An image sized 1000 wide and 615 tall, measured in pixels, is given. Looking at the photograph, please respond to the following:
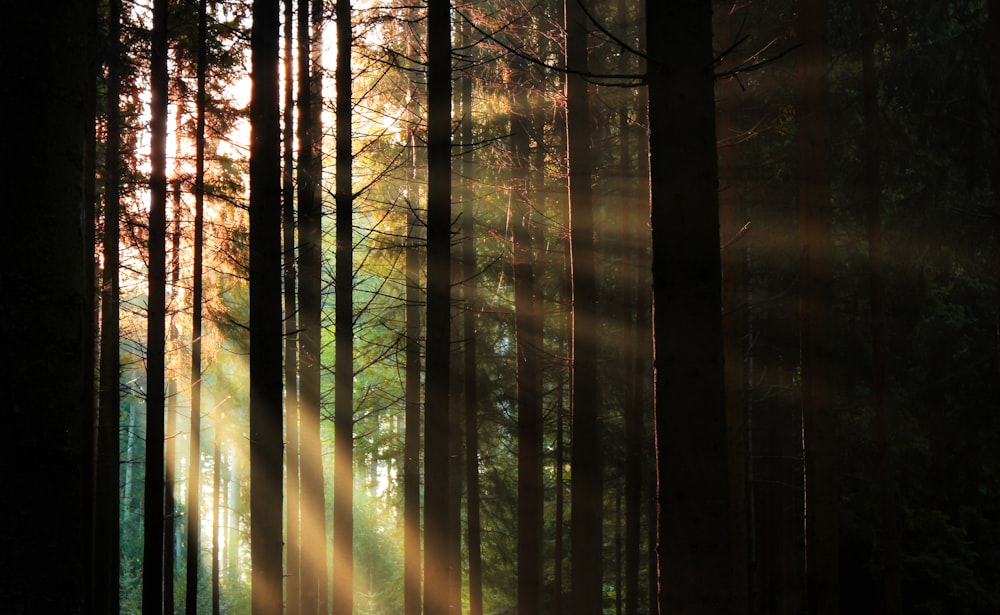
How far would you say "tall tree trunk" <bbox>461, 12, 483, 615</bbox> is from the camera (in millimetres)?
15055

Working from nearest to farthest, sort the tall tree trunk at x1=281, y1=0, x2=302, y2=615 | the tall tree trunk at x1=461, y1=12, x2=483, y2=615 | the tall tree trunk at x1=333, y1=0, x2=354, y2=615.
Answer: the tall tree trunk at x1=333, y1=0, x2=354, y2=615 < the tall tree trunk at x1=281, y1=0, x2=302, y2=615 < the tall tree trunk at x1=461, y1=12, x2=483, y2=615

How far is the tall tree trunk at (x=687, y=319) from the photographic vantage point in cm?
396

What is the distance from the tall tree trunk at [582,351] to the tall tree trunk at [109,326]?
652 cm

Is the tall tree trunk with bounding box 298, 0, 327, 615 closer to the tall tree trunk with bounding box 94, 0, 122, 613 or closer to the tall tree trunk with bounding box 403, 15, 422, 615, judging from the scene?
the tall tree trunk with bounding box 403, 15, 422, 615

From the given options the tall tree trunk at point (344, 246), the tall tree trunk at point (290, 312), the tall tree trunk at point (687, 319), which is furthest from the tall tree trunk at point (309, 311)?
the tall tree trunk at point (687, 319)

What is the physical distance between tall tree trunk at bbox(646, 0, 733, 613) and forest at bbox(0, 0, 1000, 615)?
2 cm

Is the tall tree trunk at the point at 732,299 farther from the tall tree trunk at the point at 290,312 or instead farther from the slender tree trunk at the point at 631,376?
the tall tree trunk at the point at 290,312

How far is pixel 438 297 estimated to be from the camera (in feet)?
28.3

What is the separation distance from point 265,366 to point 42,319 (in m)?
4.84

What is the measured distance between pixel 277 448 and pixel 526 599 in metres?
7.00

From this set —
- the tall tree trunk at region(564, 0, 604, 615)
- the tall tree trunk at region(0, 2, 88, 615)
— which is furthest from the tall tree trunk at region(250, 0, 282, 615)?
the tall tree trunk at region(0, 2, 88, 615)

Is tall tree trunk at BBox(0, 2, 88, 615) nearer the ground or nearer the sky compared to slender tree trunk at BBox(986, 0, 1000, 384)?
nearer the ground

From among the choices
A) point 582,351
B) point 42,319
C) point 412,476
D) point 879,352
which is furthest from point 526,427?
point 42,319

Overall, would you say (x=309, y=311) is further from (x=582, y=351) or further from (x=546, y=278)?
(x=546, y=278)
